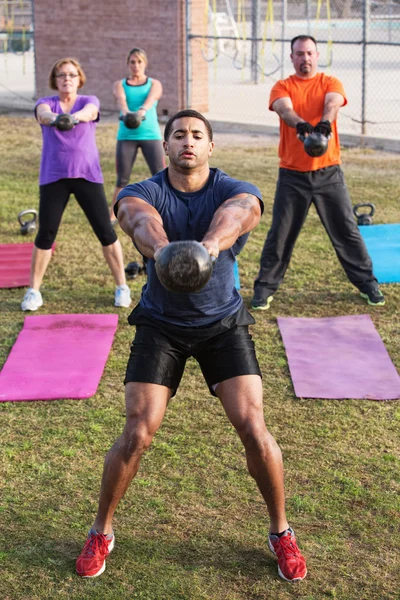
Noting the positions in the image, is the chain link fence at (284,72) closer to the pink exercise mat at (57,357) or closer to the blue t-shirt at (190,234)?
the pink exercise mat at (57,357)

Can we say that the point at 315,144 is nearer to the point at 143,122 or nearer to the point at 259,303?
the point at 259,303

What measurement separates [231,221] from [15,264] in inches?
212

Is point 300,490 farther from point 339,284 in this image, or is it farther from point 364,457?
point 339,284

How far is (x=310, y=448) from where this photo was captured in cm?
531

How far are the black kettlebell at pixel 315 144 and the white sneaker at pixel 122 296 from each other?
1942 millimetres

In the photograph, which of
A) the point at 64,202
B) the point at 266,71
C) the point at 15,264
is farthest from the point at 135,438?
the point at 266,71

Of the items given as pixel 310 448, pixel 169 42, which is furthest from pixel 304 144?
pixel 169 42

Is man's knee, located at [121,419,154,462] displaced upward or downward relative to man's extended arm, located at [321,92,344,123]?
downward

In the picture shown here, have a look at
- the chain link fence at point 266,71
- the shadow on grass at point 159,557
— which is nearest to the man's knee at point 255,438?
the shadow on grass at point 159,557

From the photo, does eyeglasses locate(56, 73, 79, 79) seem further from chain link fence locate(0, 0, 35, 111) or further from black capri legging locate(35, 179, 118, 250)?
chain link fence locate(0, 0, 35, 111)

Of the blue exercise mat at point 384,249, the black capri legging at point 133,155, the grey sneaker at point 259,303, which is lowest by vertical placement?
the grey sneaker at point 259,303

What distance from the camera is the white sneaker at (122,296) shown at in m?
7.64

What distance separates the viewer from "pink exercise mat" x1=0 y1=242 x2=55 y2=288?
8.31 metres

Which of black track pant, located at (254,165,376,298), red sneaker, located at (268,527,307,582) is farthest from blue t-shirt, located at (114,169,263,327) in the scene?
black track pant, located at (254,165,376,298)
